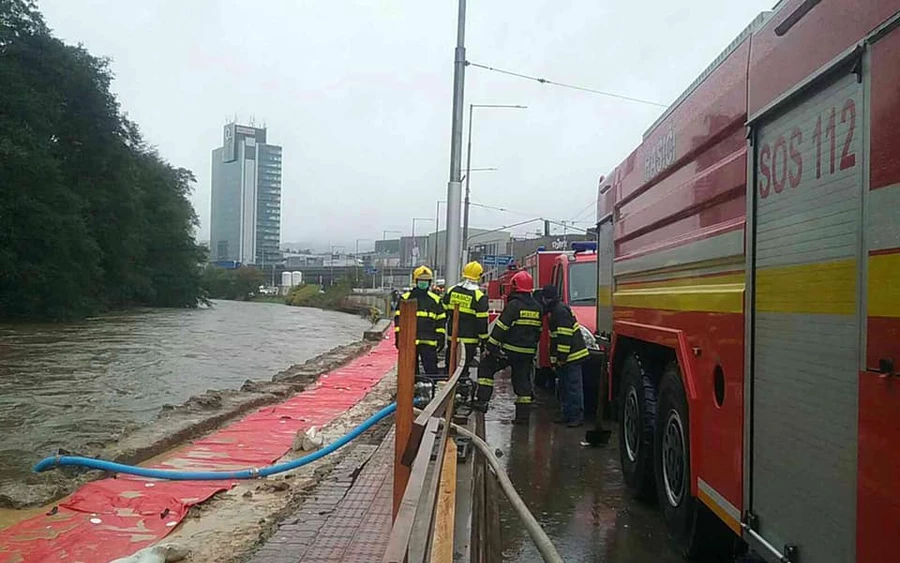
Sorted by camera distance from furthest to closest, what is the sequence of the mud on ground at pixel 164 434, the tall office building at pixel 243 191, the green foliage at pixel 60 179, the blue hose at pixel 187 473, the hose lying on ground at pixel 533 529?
the tall office building at pixel 243 191 → the green foliage at pixel 60 179 → the blue hose at pixel 187 473 → the mud on ground at pixel 164 434 → the hose lying on ground at pixel 533 529

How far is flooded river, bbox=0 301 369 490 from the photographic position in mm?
11789

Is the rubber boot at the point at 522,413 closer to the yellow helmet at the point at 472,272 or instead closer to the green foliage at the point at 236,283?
the yellow helmet at the point at 472,272

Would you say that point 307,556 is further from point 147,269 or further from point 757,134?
point 147,269

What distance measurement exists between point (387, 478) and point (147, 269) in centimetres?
6320

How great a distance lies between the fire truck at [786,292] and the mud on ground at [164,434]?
16.2 ft

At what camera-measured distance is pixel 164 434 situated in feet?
30.3

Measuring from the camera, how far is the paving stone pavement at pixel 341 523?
4.74 meters

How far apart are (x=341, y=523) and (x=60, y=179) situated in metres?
45.3

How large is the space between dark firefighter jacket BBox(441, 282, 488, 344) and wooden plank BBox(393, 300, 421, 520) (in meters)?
5.91

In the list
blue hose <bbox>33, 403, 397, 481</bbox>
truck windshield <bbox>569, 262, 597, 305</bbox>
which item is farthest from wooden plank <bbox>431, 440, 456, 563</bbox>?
truck windshield <bbox>569, 262, 597, 305</bbox>

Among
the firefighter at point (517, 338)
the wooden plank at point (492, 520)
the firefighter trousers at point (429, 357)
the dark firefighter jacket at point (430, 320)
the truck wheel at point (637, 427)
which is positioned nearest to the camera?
the wooden plank at point (492, 520)

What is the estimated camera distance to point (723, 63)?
14.8 ft

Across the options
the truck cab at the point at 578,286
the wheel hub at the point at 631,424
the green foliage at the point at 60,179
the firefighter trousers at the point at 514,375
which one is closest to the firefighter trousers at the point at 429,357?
the firefighter trousers at the point at 514,375

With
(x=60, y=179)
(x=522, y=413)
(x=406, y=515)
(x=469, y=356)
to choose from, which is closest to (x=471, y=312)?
(x=469, y=356)
